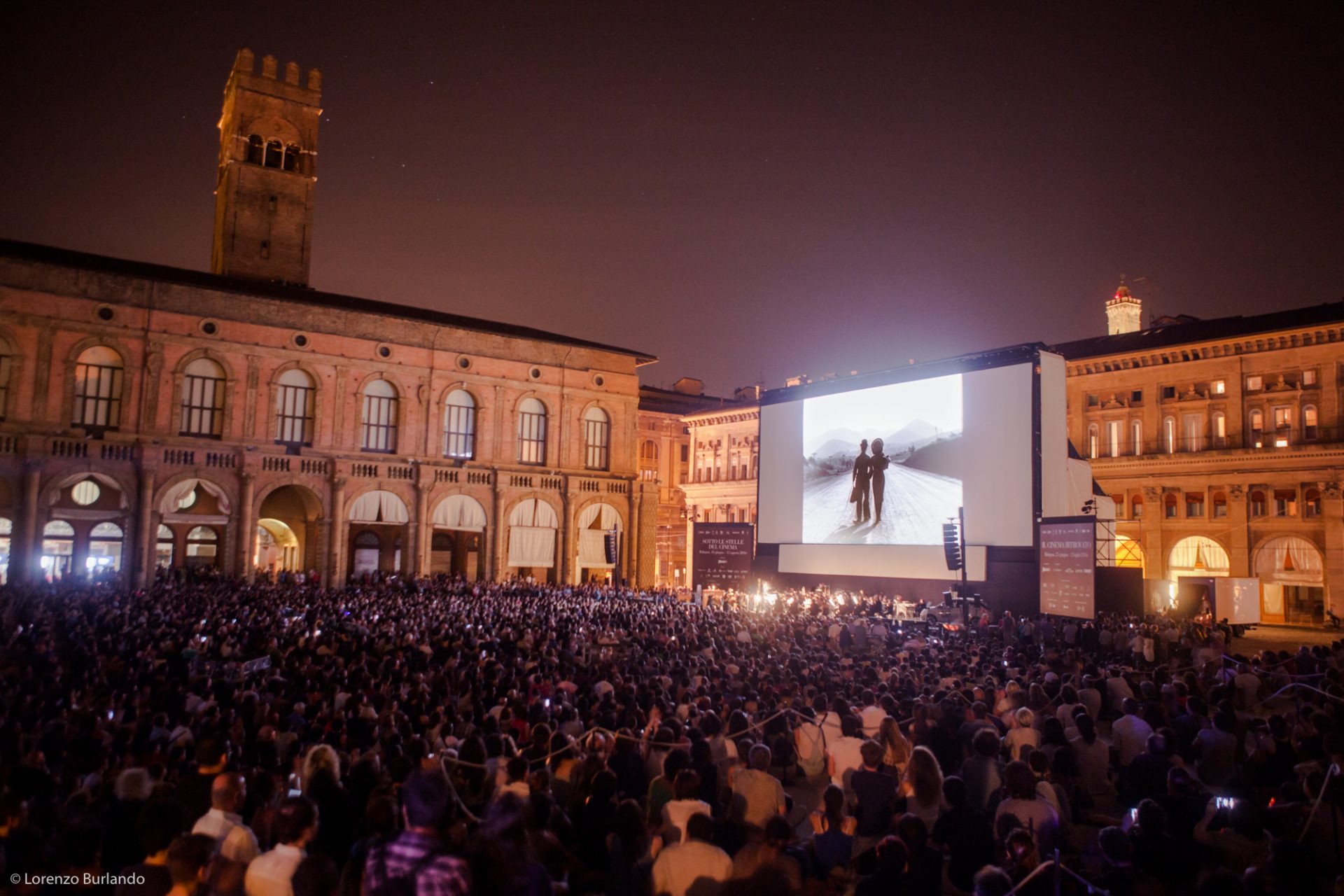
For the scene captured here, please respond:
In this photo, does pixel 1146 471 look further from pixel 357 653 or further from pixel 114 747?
pixel 114 747

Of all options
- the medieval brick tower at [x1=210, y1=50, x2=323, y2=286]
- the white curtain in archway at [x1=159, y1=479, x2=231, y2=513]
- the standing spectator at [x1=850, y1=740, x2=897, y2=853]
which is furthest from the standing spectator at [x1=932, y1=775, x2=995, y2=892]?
the medieval brick tower at [x1=210, y1=50, x2=323, y2=286]

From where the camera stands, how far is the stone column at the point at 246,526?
34.6 m

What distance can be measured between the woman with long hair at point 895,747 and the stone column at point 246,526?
3130cm

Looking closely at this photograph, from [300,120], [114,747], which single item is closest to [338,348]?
[300,120]

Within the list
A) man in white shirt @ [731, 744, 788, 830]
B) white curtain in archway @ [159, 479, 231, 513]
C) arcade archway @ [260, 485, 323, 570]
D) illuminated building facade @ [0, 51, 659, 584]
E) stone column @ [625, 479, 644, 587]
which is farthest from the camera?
stone column @ [625, 479, 644, 587]

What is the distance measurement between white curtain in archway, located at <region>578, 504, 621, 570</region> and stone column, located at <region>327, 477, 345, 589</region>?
39.1 feet

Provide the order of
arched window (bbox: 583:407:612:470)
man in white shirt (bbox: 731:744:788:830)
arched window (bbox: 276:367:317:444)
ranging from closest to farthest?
1. man in white shirt (bbox: 731:744:788:830)
2. arched window (bbox: 276:367:317:444)
3. arched window (bbox: 583:407:612:470)

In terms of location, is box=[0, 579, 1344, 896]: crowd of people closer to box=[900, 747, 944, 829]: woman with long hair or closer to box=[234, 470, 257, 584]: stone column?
box=[900, 747, 944, 829]: woman with long hair

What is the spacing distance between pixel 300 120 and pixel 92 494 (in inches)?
1002

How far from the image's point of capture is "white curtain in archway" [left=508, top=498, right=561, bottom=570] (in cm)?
4284

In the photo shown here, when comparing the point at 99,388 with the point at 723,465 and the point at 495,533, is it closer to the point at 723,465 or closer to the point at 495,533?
the point at 495,533

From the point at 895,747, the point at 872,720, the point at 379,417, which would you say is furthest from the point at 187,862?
the point at 379,417

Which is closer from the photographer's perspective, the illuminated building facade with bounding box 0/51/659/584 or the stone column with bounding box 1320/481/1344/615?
the illuminated building facade with bounding box 0/51/659/584

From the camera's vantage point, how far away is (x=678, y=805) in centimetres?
611
